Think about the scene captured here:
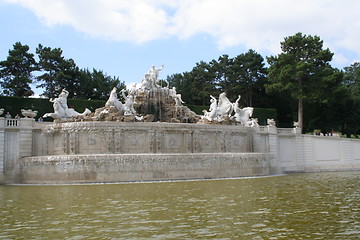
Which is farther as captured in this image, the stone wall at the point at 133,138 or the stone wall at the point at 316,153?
the stone wall at the point at 316,153

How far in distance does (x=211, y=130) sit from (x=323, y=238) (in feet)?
56.8

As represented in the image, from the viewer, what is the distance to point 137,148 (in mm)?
21562

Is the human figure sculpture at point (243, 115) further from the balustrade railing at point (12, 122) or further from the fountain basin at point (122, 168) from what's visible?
the balustrade railing at point (12, 122)

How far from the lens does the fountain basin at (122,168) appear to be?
18.2 meters

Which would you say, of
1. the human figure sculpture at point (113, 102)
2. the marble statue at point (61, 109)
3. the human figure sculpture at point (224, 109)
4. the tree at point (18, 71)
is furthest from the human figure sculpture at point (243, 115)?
the tree at point (18, 71)

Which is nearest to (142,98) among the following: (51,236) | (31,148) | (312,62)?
(31,148)

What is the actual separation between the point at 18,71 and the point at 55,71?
145 inches

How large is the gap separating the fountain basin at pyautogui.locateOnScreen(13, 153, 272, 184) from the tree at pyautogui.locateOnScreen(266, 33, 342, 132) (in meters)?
18.6

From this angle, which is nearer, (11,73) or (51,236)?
(51,236)

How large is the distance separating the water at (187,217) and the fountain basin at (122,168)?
6406 millimetres

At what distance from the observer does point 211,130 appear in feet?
76.9

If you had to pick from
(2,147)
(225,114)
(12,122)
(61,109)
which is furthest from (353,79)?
(2,147)

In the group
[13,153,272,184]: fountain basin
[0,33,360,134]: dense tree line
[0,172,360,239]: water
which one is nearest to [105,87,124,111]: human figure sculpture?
[13,153,272,184]: fountain basin

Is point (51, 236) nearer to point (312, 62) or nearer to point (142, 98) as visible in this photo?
point (142, 98)
